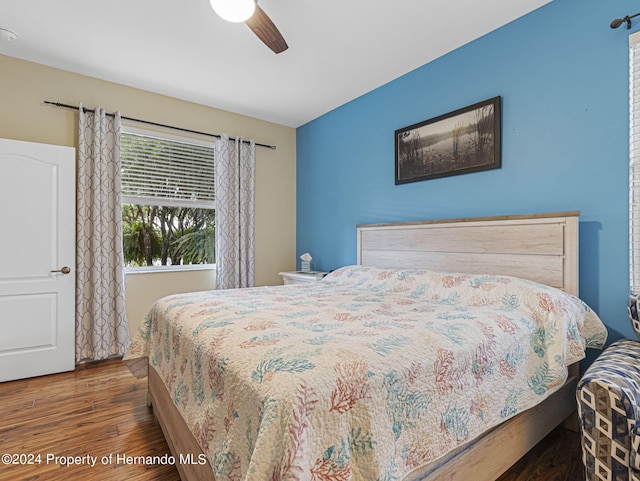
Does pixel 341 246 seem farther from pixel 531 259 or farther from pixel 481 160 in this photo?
pixel 531 259

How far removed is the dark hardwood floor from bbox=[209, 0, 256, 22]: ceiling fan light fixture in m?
2.28

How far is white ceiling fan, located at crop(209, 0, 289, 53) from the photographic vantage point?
167cm

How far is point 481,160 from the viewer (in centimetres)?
254

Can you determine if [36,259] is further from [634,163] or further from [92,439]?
[634,163]

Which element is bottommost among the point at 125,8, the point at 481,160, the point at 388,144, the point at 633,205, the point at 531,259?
the point at 531,259

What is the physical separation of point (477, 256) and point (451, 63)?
1575mm

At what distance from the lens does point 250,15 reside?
1744 mm

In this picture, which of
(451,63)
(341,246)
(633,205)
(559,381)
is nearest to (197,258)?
(341,246)

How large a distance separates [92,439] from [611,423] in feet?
8.02

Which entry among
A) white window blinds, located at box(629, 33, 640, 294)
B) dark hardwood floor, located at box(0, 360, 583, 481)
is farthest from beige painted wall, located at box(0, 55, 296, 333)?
white window blinds, located at box(629, 33, 640, 294)

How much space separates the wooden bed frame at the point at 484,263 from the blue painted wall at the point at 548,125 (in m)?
0.17

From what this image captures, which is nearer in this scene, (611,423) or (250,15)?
(611,423)

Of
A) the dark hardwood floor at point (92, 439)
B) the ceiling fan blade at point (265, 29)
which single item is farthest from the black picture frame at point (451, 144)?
the dark hardwood floor at point (92, 439)

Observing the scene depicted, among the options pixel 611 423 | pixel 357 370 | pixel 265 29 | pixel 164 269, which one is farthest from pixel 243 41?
pixel 611 423
